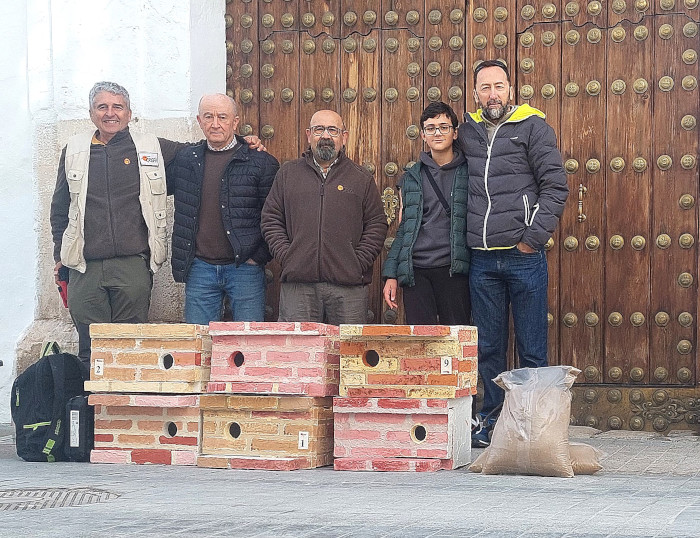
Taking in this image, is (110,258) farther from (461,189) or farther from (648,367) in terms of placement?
(648,367)

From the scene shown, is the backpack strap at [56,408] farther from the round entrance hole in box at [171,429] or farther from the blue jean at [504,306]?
the blue jean at [504,306]

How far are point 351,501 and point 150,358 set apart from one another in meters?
1.77

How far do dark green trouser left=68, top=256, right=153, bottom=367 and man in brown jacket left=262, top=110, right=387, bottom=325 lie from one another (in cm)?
74

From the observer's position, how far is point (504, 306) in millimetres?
6441

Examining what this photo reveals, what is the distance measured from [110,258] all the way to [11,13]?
5.81ft

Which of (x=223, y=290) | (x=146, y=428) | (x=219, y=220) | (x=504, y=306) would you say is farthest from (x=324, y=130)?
(x=146, y=428)

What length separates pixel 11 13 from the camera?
24.7 feet

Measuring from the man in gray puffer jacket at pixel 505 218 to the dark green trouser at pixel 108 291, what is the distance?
176 centimetres

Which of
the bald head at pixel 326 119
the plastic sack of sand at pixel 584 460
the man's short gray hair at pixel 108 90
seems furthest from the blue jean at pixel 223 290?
the plastic sack of sand at pixel 584 460

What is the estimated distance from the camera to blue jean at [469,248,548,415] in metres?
6.33

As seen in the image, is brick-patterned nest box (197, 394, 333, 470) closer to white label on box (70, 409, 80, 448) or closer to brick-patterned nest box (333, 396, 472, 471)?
brick-patterned nest box (333, 396, 472, 471)

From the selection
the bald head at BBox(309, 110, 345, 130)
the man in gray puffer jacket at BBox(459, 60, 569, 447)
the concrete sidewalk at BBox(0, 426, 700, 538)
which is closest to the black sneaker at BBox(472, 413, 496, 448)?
the man in gray puffer jacket at BBox(459, 60, 569, 447)

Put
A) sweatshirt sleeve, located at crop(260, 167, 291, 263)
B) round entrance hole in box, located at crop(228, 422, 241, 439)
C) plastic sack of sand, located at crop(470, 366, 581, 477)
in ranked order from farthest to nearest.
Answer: sweatshirt sleeve, located at crop(260, 167, 291, 263) < round entrance hole in box, located at crop(228, 422, 241, 439) < plastic sack of sand, located at crop(470, 366, 581, 477)

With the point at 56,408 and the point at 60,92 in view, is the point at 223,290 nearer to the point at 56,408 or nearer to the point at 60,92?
the point at 56,408
